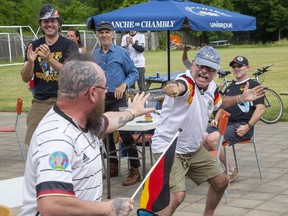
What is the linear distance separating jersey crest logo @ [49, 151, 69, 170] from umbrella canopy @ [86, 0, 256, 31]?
6372 millimetres

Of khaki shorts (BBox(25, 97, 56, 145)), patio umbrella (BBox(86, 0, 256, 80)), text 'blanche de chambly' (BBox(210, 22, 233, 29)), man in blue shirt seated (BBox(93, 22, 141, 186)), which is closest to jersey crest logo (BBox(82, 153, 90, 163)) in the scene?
khaki shorts (BBox(25, 97, 56, 145))

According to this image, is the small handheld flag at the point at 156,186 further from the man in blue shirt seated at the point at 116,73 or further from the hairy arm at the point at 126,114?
the man in blue shirt seated at the point at 116,73

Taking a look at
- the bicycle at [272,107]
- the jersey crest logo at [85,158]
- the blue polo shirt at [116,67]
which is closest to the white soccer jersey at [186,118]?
the jersey crest logo at [85,158]

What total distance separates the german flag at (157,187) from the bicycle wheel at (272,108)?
27.4ft

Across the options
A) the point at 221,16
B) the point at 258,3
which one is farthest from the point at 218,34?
the point at 221,16

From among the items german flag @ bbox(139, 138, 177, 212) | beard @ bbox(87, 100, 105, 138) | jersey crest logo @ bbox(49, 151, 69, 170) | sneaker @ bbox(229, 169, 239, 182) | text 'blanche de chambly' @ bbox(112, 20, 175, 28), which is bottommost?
sneaker @ bbox(229, 169, 239, 182)

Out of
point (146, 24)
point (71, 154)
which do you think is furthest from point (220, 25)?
point (71, 154)

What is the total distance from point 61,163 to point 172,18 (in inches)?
257

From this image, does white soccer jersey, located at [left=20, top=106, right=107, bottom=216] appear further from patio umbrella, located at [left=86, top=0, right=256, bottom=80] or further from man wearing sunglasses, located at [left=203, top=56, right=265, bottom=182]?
patio umbrella, located at [left=86, top=0, right=256, bottom=80]

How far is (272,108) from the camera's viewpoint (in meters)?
12.1

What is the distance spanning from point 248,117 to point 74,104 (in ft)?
14.4

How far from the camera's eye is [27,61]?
5723mm

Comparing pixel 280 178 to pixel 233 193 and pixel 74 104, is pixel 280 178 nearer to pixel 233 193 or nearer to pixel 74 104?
pixel 233 193

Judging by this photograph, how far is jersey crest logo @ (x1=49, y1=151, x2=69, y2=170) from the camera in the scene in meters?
2.25
